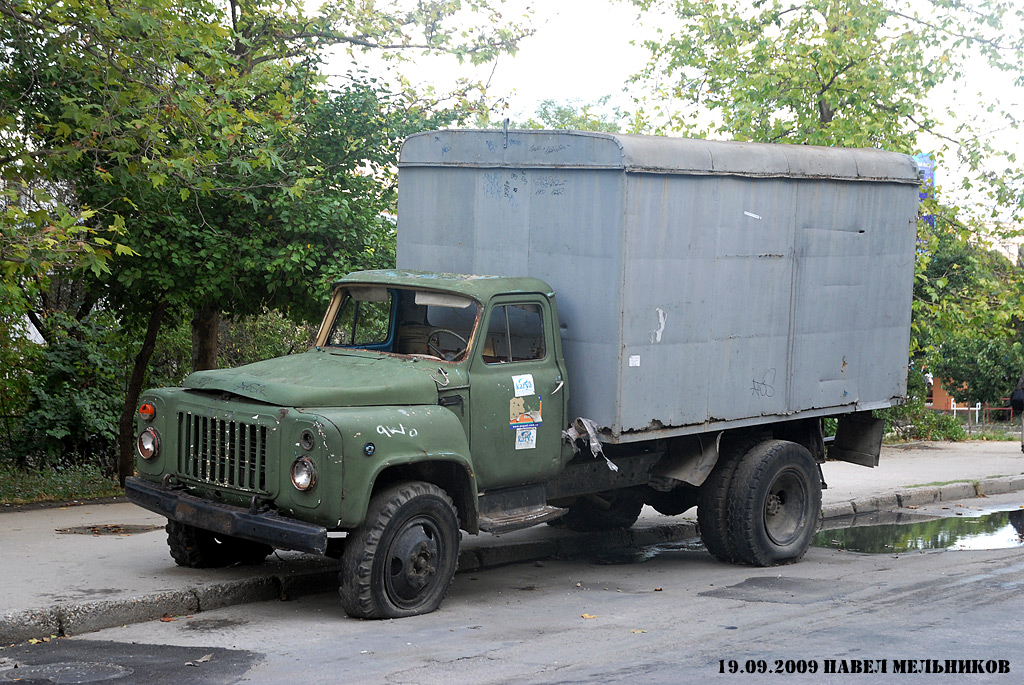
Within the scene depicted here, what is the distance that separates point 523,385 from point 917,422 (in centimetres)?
1414

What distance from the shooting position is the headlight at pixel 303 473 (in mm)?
6832

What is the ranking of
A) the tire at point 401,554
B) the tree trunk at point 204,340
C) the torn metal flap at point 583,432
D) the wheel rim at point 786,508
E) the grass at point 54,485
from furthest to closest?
the tree trunk at point 204,340 → the grass at point 54,485 → the wheel rim at point 786,508 → the torn metal flap at point 583,432 → the tire at point 401,554

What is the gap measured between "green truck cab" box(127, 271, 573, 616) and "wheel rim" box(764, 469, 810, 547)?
2269mm

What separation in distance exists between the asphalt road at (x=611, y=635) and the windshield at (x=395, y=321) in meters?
1.81

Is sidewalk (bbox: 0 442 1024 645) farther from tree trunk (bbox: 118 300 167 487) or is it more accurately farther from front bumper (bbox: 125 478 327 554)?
tree trunk (bbox: 118 300 167 487)

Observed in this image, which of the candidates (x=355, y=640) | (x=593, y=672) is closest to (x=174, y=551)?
(x=355, y=640)

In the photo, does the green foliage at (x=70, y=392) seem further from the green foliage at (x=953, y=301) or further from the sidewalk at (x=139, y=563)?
the green foliage at (x=953, y=301)

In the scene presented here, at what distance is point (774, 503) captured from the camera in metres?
9.68

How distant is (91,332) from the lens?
17.0 metres

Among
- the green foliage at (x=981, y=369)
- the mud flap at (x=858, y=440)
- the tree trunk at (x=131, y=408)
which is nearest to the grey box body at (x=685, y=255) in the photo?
the mud flap at (x=858, y=440)

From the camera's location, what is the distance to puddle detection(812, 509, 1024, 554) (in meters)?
10.6

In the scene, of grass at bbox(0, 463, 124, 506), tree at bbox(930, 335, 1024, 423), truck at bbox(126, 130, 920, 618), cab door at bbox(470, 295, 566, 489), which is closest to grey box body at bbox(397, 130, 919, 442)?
truck at bbox(126, 130, 920, 618)

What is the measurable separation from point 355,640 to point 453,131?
161 inches

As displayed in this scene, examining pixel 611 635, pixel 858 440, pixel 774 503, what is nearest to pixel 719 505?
pixel 774 503
